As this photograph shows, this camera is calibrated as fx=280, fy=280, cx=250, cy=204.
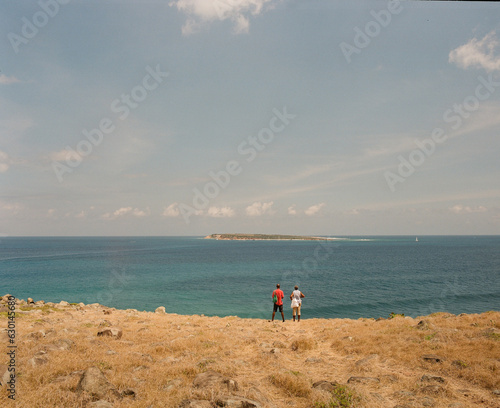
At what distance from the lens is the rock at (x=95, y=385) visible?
8022mm

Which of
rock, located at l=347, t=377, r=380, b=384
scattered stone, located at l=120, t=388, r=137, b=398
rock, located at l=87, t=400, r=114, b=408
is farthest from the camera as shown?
rock, located at l=347, t=377, r=380, b=384

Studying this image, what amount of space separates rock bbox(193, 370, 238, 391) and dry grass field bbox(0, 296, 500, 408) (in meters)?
0.03

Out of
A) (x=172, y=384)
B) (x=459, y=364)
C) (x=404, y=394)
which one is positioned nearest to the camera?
(x=404, y=394)

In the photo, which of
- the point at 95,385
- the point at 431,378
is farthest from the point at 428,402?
the point at 95,385

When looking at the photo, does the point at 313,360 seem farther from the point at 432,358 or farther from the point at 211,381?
the point at 211,381

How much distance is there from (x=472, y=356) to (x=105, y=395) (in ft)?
42.6

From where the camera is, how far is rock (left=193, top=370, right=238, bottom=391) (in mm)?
8703

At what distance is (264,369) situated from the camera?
11.0 metres

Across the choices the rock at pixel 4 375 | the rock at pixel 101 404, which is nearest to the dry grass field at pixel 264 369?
the rock at pixel 101 404

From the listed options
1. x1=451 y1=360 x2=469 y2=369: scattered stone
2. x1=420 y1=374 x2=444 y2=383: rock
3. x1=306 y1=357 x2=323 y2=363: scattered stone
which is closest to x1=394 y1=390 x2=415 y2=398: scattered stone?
x1=420 y1=374 x2=444 y2=383: rock

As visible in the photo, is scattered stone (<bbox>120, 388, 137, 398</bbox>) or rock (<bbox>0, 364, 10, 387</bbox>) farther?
scattered stone (<bbox>120, 388, 137, 398</bbox>)

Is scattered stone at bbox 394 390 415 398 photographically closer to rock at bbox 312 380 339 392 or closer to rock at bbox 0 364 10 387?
rock at bbox 312 380 339 392

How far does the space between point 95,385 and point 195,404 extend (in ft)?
10.4

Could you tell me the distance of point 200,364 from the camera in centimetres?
1078
